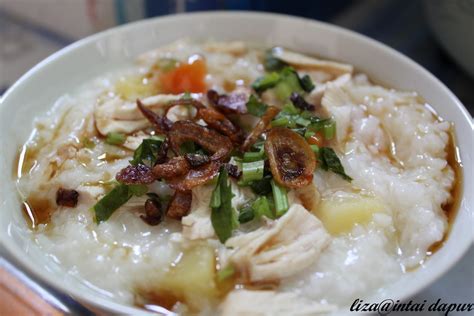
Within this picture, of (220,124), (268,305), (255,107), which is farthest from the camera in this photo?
(255,107)

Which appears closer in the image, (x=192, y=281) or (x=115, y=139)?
(x=192, y=281)

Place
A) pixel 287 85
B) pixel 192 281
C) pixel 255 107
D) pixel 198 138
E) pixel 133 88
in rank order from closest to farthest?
pixel 192 281
pixel 198 138
pixel 255 107
pixel 287 85
pixel 133 88

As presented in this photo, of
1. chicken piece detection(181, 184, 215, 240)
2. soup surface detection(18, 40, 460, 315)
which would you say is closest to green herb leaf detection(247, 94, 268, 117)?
soup surface detection(18, 40, 460, 315)

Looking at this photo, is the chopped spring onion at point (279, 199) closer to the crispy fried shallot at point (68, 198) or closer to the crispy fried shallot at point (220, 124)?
the crispy fried shallot at point (220, 124)

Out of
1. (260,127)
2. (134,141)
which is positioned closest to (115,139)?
(134,141)

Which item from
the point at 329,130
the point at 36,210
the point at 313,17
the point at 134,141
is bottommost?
the point at 313,17

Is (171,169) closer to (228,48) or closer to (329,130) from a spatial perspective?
(329,130)
